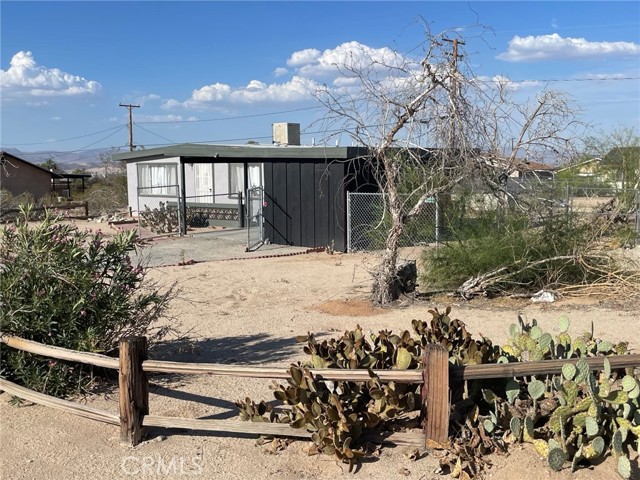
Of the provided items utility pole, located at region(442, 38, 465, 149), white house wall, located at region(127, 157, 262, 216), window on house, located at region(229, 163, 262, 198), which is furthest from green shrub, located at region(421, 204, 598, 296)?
white house wall, located at region(127, 157, 262, 216)

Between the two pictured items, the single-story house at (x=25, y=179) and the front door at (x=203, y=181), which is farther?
the single-story house at (x=25, y=179)

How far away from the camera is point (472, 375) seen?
413 centimetres

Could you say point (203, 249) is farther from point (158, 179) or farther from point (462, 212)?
point (158, 179)

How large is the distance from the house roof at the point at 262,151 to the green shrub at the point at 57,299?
9.16 m

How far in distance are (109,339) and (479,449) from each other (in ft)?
10.8

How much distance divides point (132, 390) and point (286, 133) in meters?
20.0

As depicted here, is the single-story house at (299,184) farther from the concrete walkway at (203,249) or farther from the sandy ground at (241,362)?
the sandy ground at (241,362)

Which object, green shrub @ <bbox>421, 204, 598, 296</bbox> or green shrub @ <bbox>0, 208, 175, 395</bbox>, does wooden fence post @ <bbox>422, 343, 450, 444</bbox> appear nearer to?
green shrub @ <bbox>0, 208, 175, 395</bbox>

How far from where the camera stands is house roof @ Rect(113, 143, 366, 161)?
50.6ft

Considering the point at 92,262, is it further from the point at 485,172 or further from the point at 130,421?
the point at 485,172

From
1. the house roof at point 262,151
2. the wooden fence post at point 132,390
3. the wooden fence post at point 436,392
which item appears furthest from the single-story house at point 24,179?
the wooden fence post at point 436,392

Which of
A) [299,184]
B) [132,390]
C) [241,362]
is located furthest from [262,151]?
[132,390]

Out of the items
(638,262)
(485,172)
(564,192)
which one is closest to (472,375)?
(485,172)

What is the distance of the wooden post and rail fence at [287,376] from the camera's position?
408cm
